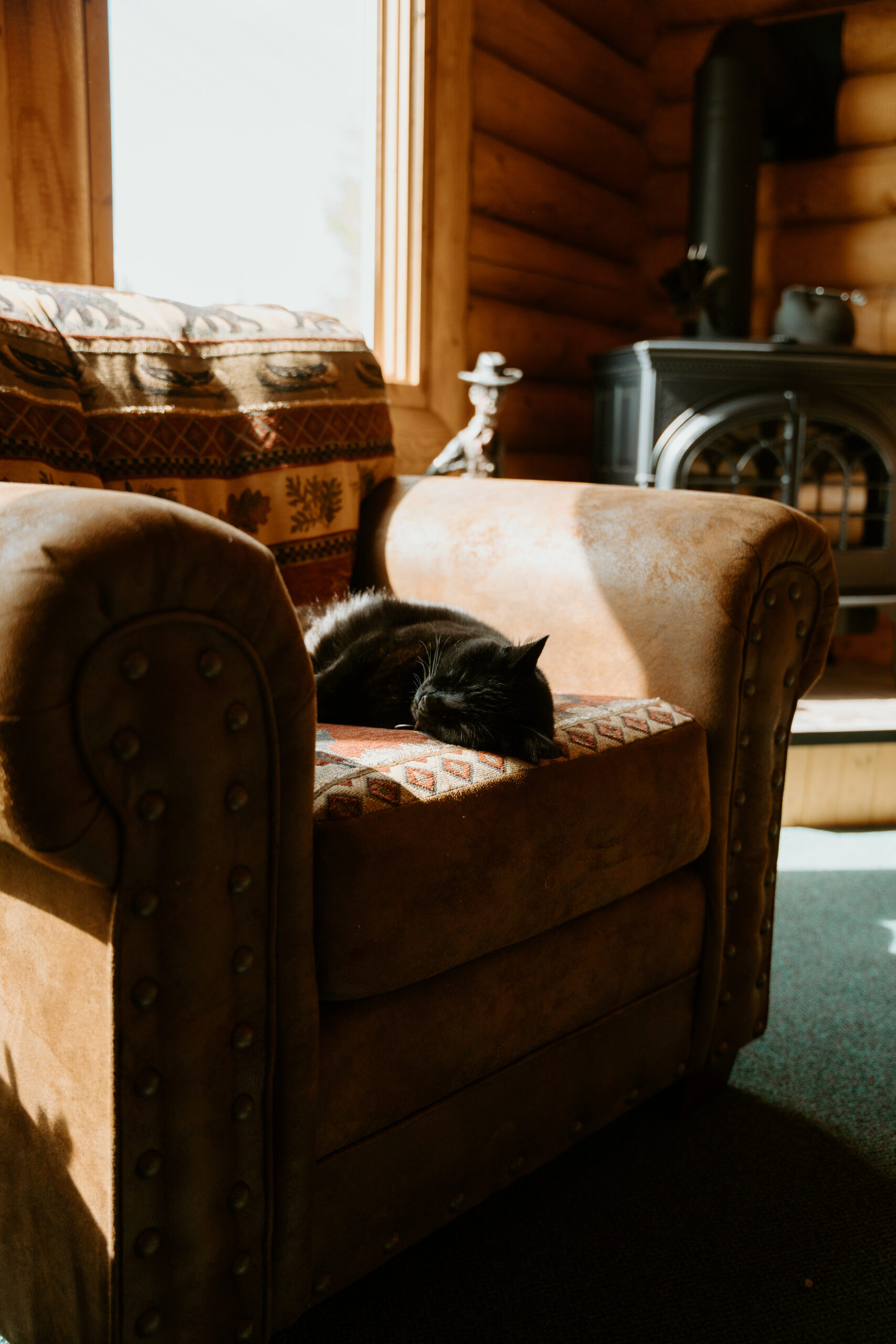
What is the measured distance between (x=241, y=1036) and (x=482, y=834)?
27 centimetres

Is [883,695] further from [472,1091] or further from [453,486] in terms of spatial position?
[472,1091]

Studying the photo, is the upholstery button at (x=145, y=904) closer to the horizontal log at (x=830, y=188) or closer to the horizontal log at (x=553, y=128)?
the horizontal log at (x=553, y=128)

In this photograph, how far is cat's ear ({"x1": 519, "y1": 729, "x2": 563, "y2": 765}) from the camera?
933mm

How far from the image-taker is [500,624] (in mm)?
1378

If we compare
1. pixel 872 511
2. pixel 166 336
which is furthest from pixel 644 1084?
pixel 872 511

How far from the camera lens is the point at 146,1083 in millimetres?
679

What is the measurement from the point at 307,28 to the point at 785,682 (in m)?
2.13

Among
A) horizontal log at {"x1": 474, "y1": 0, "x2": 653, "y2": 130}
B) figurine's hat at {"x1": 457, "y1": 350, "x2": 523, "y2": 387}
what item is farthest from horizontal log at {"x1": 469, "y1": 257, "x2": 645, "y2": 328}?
figurine's hat at {"x1": 457, "y1": 350, "x2": 523, "y2": 387}

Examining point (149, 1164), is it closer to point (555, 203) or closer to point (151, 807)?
point (151, 807)

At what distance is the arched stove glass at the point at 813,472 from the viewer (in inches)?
106

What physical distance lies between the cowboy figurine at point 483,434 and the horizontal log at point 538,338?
0.69 m

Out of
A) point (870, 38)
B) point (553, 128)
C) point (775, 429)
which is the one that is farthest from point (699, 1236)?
point (870, 38)

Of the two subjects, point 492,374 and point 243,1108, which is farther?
point 492,374

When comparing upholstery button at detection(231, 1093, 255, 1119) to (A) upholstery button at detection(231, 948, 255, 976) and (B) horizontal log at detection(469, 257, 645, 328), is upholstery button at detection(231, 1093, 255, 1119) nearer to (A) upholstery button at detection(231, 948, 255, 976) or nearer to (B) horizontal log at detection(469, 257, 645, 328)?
(A) upholstery button at detection(231, 948, 255, 976)
